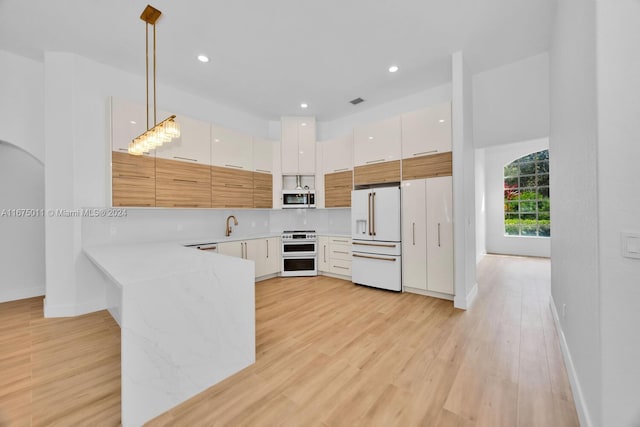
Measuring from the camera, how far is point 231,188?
4355mm

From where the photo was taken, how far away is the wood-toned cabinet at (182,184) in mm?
3523

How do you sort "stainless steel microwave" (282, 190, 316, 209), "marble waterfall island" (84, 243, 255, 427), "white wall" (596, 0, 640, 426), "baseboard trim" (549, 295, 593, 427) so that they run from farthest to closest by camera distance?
"stainless steel microwave" (282, 190, 316, 209) → "marble waterfall island" (84, 243, 255, 427) → "baseboard trim" (549, 295, 593, 427) → "white wall" (596, 0, 640, 426)

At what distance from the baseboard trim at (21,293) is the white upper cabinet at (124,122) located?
271cm

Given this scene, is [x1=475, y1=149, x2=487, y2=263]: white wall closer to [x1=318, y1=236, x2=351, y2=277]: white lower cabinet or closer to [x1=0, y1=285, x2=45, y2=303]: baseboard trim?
[x1=318, y1=236, x2=351, y2=277]: white lower cabinet

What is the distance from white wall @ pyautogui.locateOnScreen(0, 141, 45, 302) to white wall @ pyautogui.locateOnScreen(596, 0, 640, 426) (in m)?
5.85

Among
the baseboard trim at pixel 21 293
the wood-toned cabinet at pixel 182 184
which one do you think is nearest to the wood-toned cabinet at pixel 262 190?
the wood-toned cabinet at pixel 182 184

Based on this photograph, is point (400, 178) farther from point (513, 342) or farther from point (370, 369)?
point (370, 369)

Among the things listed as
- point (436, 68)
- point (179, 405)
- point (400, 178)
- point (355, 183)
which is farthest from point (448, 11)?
point (179, 405)

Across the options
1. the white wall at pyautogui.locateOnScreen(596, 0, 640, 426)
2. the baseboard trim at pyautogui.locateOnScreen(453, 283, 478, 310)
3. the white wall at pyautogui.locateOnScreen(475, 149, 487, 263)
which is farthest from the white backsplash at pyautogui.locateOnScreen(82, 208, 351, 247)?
the white wall at pyautogui.locateOnScreen(475, 149, 487, 263)

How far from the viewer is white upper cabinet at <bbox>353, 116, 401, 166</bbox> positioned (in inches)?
157

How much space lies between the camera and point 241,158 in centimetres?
451

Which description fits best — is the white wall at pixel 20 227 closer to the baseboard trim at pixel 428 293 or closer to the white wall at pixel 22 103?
the white wall at pixel 22 103

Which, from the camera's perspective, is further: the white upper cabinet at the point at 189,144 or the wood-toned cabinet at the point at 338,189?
the wood-toned cabinet at the point at 338,189

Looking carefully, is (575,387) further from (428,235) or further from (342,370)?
(428,235)
